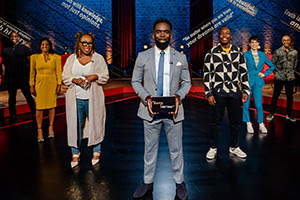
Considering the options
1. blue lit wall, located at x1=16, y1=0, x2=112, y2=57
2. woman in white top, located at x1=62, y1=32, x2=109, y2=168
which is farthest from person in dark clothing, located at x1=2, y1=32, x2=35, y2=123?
blue lit wall, located at x1=16, y1=0, x2=112, y2=57

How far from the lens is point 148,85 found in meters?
1.76

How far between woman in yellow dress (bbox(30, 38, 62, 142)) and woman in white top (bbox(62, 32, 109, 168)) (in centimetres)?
77

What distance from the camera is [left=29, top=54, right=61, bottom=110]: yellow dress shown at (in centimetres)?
294

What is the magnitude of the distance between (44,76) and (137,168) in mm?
1465

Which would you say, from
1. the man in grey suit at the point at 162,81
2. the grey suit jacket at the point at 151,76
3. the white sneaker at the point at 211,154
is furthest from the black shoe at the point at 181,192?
the white sneaker at the point at 211,154

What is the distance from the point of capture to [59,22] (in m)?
10.3

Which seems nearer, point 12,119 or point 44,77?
point 44,77

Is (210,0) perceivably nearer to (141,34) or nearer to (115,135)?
(141,34)

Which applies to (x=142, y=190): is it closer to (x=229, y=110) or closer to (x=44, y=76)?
(x=229, y=110)

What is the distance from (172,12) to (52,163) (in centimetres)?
884

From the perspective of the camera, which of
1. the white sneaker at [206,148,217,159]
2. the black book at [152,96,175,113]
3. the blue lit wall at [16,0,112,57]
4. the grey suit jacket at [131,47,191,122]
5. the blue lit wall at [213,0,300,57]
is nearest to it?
the black book at [152,96,175,113]

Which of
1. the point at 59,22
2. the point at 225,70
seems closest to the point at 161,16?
the point at 59,22

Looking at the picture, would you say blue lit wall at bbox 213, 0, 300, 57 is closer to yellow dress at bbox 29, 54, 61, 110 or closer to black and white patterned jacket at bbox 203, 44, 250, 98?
black and white patterned jacket at bbox 203, 44, 250, 98

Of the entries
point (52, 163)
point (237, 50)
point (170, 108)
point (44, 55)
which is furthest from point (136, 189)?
point (44, 55)
